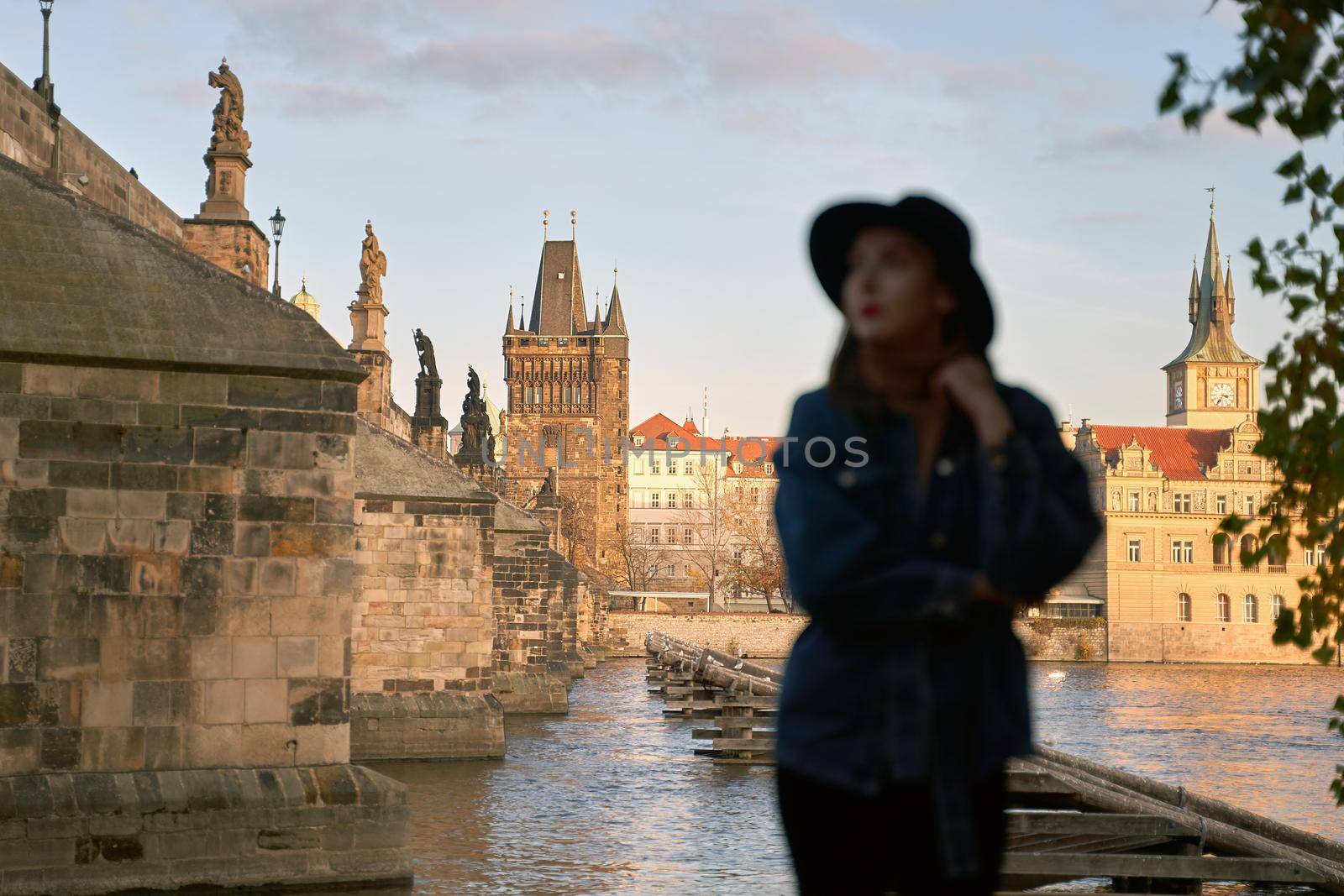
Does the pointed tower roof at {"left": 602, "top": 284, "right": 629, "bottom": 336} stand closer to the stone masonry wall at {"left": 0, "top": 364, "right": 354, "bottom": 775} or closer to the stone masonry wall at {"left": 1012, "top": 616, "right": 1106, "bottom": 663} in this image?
the stone masonry wall at {"left": 1012, "top": 616, "right": 1106, "bottom": 663}

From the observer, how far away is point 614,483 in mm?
131250

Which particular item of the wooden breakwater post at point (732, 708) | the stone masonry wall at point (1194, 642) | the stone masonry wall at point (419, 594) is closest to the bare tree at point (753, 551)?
the stone masonry wall at point (1194, 642)

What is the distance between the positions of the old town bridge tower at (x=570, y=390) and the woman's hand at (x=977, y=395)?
12474cm

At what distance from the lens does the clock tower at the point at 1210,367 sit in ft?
429

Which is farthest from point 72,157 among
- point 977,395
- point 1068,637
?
point 1068,637

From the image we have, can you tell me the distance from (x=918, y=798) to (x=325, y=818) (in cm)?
879

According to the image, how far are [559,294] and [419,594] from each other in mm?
123340

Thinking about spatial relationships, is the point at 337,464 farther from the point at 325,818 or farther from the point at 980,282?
the point at 980,282

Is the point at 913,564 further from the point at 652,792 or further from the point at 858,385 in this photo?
the point at 652,792

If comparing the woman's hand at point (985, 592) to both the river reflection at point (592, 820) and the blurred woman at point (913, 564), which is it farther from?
the river reflection at point (592, 820)

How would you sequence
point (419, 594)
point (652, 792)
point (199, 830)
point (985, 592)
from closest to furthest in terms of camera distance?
point (985, 592)
point (199, 830)
point (652, 792)
point (419, 594)

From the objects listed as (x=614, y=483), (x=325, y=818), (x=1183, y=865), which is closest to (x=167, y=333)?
(x=325, y=818)

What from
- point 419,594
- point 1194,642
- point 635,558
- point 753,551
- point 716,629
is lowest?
point 1194,642

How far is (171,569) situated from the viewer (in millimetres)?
10766
